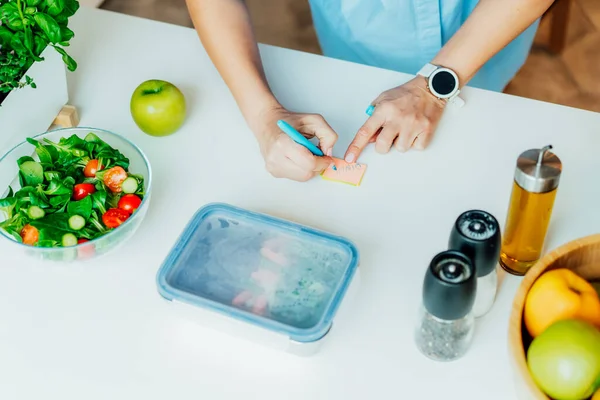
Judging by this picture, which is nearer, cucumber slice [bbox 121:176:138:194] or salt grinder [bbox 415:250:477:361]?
salt grinder [bbox 415:250:477:361]

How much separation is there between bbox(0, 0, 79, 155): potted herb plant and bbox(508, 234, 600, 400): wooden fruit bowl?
29.9 inches

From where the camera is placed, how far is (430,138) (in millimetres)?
1160

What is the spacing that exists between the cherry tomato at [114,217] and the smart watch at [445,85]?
54 centimetres

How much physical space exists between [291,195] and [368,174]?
0.12 m

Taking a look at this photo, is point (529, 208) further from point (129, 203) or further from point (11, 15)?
point (11, 15)

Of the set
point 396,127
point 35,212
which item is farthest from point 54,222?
point 396,127

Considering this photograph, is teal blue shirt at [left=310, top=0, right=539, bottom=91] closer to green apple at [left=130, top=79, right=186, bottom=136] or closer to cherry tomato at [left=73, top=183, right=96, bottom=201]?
green apple at [left=130, top=79, right=186, bottom=136]

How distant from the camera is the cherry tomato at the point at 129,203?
1.03 metres

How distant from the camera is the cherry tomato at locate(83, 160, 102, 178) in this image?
3.49ft

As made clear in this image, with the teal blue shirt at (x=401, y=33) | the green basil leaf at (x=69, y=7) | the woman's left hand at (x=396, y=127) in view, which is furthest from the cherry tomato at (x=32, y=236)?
the teal blue shirt at (x=401, y=33)

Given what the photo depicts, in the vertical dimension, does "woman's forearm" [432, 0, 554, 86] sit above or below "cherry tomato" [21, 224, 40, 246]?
above

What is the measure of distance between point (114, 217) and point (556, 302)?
0.59 meters

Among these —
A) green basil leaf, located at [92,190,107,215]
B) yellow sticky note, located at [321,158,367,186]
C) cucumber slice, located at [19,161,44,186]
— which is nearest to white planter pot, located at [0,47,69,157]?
cucumber slice, located at [19,161,44,186]

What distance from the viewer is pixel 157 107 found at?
1.14 m
